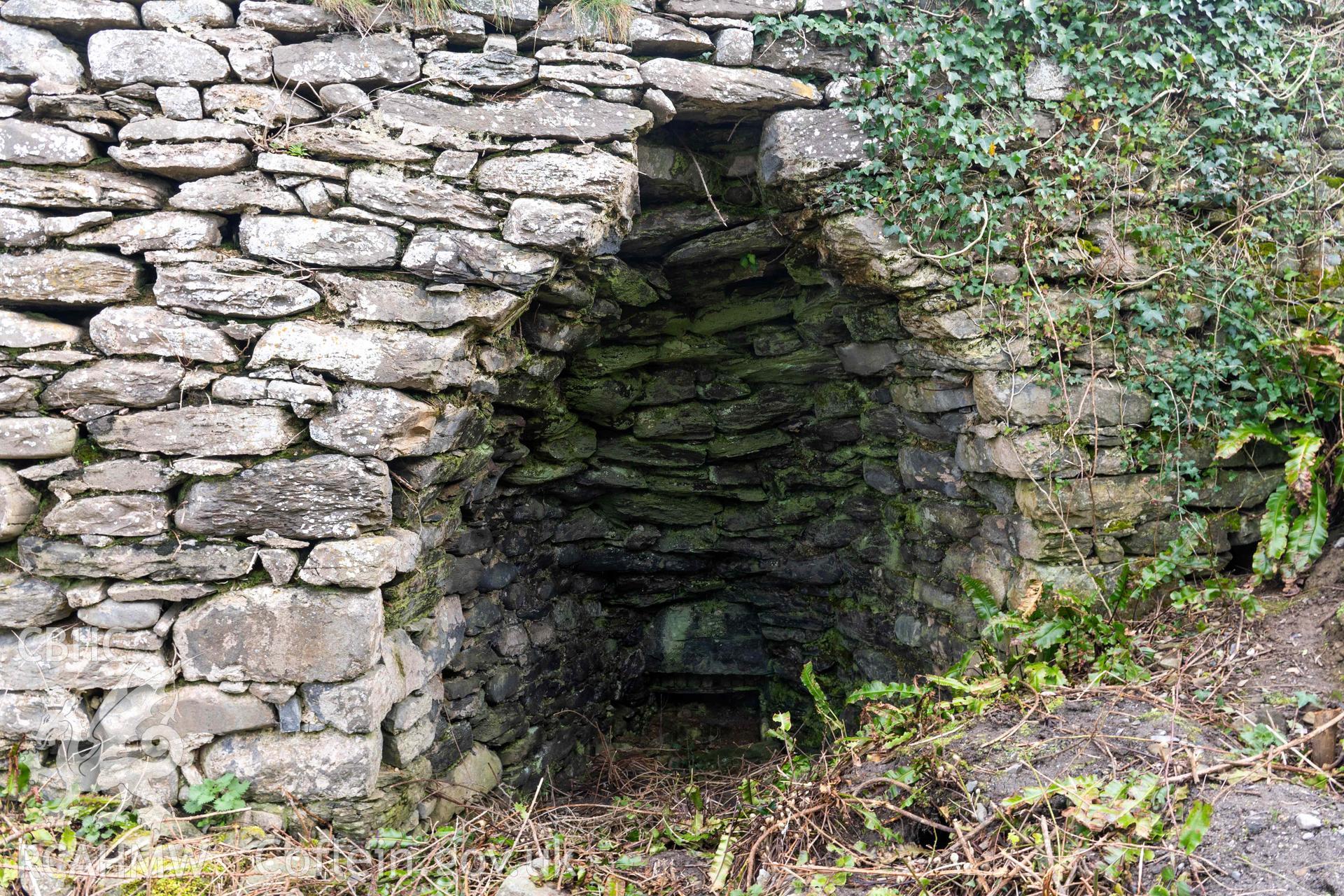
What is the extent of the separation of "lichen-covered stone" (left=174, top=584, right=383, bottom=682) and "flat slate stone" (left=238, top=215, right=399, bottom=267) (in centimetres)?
112

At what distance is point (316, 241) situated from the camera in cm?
274

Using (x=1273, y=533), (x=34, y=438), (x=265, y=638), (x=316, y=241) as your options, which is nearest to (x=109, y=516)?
(x=34, y=438)

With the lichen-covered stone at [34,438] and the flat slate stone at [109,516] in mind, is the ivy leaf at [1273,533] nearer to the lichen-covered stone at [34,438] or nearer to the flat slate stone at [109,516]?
the flat slate stone at [109,516]

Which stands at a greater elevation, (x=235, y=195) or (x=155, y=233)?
(x=235, y=195)

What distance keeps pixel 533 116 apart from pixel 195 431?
1.56 metres

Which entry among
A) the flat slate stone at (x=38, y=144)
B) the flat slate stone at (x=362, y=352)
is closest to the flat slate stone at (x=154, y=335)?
the flat slate stone at (x=362, y=352)

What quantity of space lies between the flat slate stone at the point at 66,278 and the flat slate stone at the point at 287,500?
695mm

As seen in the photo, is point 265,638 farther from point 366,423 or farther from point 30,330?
point 30,330

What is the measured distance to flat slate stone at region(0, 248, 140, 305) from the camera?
2.60 metres

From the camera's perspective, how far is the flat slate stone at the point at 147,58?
105 inches

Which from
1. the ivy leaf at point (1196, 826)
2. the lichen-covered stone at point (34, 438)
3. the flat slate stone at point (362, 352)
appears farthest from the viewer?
the flat slate stone at point (362, 352)

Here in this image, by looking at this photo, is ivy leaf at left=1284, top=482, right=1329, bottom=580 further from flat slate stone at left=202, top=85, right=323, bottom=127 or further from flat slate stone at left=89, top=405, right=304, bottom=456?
flat slate stone at left=202, top=85, right=323, bottom=127

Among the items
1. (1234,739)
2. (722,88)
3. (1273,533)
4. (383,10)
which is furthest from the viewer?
(722,88)

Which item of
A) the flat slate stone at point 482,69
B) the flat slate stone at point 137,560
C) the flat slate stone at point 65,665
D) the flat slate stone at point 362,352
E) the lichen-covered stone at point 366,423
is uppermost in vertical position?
the flat slate stone at point 482,69
